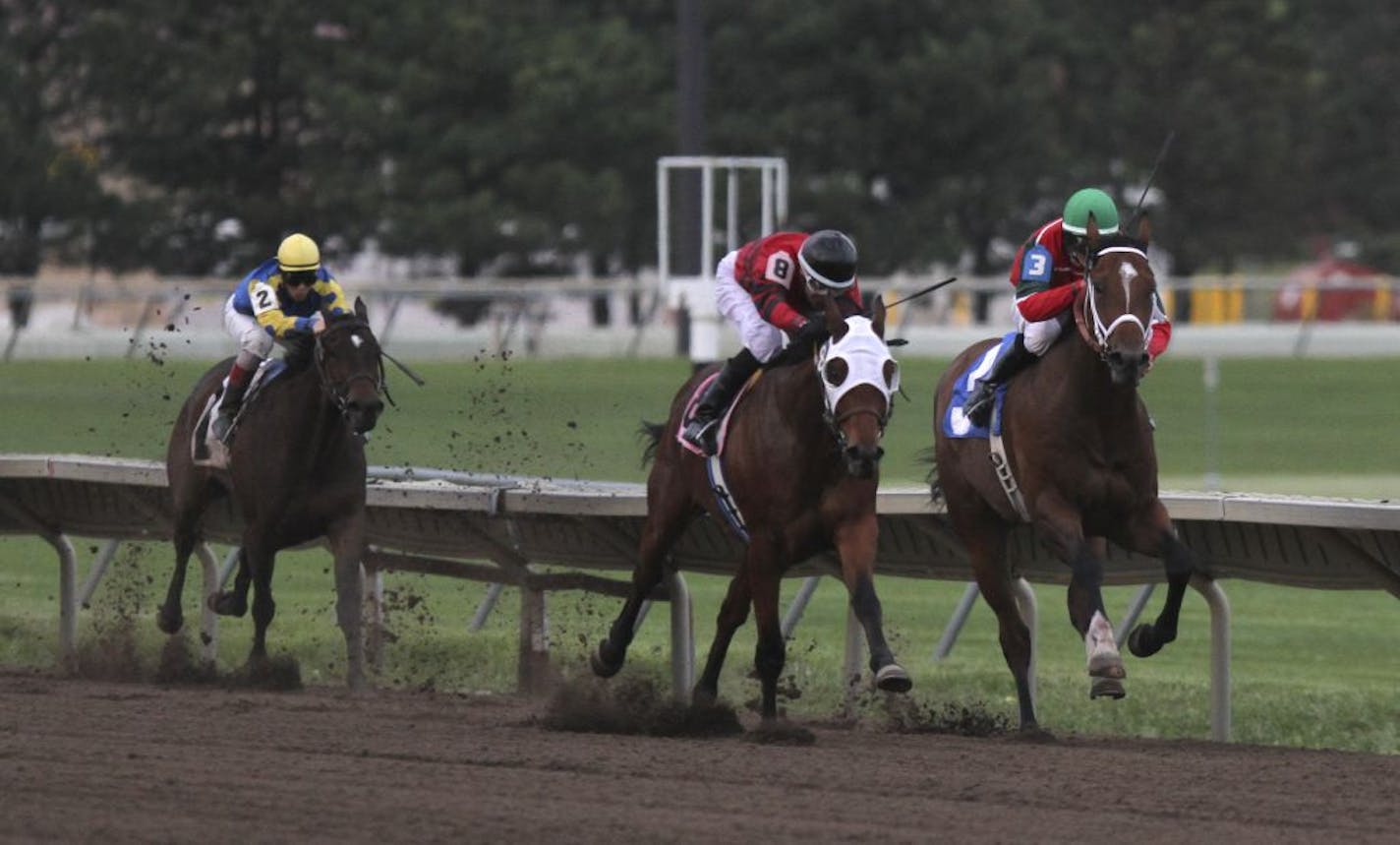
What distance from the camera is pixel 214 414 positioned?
10633mm

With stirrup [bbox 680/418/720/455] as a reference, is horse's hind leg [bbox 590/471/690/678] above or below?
below

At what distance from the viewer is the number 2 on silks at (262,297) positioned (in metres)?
10.5

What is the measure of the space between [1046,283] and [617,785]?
8.64 ft

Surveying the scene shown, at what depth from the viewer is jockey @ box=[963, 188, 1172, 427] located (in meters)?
8.70

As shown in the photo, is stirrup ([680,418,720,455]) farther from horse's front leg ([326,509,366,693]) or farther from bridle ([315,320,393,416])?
horse's front leg ([326,509,366,693])

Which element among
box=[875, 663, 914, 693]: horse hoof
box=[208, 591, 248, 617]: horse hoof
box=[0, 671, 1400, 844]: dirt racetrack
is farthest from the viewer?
box=[208, 591, 248, 617]: horse hoof

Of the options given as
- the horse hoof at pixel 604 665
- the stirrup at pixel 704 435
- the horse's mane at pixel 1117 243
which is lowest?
the horse hoof at pixel 604 665

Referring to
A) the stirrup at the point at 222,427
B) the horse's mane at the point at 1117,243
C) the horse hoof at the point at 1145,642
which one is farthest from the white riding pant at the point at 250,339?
the horse hoof at the point at 1145,642

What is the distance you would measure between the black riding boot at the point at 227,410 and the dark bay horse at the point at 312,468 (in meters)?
0.10

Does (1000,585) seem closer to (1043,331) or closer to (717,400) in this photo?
(1043,331)

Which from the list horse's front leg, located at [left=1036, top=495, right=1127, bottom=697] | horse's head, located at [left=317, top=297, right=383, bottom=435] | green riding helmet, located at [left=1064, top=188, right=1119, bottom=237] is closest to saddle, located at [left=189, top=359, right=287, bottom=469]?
horse's head, located at [left=317, top=297, right=383, bottom=435]

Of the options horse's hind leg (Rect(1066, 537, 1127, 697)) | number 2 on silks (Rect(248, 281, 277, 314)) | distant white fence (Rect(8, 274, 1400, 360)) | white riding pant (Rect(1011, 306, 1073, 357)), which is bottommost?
distant white fence (Rect(8, 274, 1400, 360))

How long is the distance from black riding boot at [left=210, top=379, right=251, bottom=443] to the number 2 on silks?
1.02 ft

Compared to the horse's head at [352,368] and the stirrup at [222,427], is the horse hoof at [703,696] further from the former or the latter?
the stirrup at [222,427]
